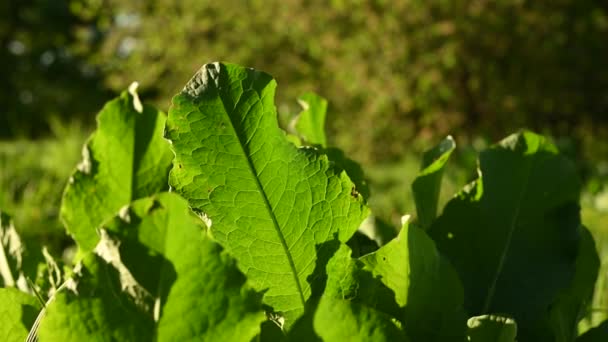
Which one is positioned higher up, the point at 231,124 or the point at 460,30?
the point at 231,124

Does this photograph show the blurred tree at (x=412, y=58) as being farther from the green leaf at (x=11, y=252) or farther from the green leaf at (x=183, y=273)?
the green leaf at (x=183, y=273)

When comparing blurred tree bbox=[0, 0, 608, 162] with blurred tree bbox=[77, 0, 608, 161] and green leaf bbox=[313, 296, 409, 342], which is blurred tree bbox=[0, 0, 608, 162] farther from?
green leaf bbox=[313, 296, 409, 342]

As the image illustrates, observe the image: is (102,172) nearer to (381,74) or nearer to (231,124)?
(231,124)

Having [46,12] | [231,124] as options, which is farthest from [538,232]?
[46,12]

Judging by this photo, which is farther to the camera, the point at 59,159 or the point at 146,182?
the point at 59,159

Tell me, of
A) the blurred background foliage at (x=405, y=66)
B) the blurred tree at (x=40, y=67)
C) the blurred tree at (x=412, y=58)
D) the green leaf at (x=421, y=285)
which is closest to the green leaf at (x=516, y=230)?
the green leaf at (x=421, y=285)

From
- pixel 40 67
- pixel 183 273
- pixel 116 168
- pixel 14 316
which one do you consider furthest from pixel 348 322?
pixel 40 67

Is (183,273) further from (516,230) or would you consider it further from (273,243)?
(516,230)
